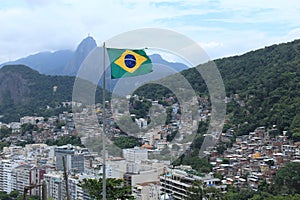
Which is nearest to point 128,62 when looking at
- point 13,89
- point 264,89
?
point 264,89

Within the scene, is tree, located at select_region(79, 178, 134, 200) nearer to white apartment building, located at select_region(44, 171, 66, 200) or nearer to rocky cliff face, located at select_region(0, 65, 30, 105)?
white apartment building, located at select_region(44, 171, 66, 200)

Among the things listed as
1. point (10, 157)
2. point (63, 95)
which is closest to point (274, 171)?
point (10, 157)

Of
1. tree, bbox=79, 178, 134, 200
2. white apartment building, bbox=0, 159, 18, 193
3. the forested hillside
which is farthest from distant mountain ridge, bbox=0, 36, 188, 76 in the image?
tree, bbox=79, 178, 134, 200

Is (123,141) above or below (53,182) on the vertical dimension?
above

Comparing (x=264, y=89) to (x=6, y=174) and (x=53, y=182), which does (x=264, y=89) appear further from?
(x=6, y=174)

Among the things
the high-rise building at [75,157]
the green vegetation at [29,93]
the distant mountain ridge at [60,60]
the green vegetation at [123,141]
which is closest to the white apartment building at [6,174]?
the high-rise building at [75,157]

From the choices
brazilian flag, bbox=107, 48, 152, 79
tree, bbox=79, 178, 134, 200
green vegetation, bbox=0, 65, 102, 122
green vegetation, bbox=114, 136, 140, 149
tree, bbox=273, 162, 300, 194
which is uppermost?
green vegetation, bbox=0, 65, 102, 122

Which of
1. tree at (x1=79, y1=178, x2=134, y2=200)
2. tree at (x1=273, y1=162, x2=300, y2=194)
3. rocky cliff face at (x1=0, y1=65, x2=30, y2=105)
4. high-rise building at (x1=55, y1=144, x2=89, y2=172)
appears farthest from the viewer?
rocky cliff face at (x1=0, y1=65, x2=30, y2=105)

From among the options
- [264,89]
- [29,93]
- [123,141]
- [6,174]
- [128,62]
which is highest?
[29,93]

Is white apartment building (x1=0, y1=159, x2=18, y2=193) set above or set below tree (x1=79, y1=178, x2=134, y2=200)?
below
